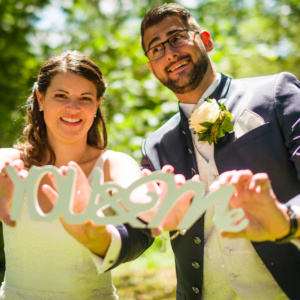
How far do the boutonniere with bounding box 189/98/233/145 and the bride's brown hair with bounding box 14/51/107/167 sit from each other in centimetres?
90

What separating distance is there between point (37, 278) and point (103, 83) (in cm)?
159

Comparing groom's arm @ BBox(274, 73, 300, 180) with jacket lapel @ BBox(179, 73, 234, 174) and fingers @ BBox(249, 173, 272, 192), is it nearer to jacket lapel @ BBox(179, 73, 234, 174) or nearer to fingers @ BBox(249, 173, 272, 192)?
jacket lapel @ BBox(179, 73, 234, 174)

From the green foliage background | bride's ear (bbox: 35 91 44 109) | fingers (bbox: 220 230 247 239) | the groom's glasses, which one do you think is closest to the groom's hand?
fingers (bbox: 220 230 247 239)

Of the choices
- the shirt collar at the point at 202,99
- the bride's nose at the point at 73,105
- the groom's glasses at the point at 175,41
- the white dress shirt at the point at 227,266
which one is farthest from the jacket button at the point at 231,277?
the groom's glasses at the point at 175,41

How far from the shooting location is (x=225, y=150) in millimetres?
2141

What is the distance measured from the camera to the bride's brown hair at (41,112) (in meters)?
2.44

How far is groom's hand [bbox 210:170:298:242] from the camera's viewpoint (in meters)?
1.38

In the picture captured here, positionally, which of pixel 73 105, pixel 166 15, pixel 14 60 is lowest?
pixel 73 105

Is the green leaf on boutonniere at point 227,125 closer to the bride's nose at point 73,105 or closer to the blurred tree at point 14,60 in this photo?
the bride's nose at point 73,105

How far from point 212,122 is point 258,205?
826mm

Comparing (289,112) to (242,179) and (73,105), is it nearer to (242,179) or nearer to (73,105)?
(242,179)

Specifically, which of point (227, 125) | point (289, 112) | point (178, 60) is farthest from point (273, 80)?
point (178, 60)

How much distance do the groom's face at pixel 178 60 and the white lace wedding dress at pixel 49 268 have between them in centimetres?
141

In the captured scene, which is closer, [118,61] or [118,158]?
[118,158]
